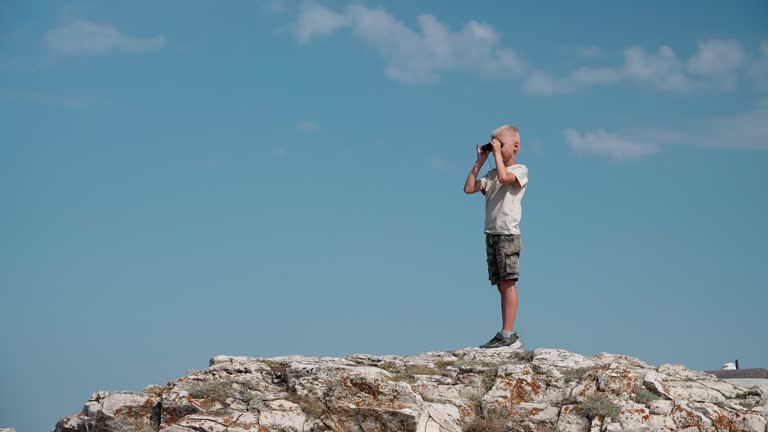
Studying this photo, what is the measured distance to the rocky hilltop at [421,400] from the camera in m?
10.2

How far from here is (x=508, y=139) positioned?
44.3ft

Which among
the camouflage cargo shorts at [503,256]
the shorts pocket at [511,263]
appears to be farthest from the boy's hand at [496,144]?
the shorts pocket at [511,263]

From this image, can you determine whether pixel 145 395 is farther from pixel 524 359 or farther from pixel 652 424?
pixel 652 424

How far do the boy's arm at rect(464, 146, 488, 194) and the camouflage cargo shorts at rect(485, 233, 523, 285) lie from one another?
812 mm

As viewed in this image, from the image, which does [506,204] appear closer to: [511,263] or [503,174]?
[503,174]

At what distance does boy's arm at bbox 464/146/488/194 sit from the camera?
13547mm

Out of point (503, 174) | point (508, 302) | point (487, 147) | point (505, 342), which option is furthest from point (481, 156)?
point (505, 342)

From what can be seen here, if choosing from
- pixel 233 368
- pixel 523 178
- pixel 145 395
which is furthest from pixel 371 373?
pixel 523 178

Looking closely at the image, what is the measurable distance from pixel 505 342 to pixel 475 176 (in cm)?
264

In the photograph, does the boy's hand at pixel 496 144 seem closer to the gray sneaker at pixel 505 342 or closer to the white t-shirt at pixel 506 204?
the white t-shirt at pixel 506 204

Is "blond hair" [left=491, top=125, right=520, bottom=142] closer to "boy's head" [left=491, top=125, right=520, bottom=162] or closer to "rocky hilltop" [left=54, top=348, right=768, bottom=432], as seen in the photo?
"boy's head" [left=491, top=125, right=520, bottom=162]

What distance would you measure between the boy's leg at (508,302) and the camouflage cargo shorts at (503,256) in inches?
3.9

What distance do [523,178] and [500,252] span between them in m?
1.20

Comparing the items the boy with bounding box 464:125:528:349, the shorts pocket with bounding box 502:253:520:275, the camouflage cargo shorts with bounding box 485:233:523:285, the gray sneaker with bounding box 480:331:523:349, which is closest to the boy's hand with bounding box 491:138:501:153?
the boy with bounding box 464:125:528:349
